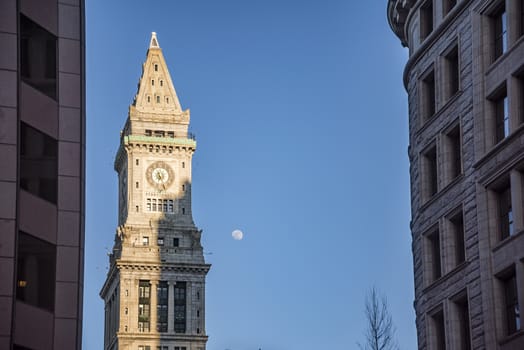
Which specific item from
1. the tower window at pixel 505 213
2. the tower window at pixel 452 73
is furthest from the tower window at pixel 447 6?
the tower window at pixel 505 213

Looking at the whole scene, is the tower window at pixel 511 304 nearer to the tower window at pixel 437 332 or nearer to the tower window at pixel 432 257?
the tower window at pixel 437 332

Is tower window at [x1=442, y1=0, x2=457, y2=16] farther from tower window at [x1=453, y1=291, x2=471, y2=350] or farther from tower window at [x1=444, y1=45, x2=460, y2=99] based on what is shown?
tower window at [x1=453, y1=291, x2=471, y2=350]

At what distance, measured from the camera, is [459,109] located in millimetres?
53156

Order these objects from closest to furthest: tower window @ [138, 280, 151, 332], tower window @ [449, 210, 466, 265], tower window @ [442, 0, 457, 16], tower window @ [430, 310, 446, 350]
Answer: tower window @ [449, 210, 466, 265] < tower window @ [430, 310, 446, 350] < tower window @ [442, 0, 457, 16] < tower window @ [138, 280, 151, 332]

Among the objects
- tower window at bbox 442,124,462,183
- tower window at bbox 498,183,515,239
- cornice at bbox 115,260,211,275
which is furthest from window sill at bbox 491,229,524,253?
cornice at bbox 115,260,211,275

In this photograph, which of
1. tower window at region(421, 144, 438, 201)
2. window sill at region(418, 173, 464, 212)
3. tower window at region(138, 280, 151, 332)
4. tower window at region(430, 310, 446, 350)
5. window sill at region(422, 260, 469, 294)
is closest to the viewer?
window sill at region(422, 260, 469, 294)

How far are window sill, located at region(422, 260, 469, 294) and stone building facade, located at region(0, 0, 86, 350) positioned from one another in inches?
561

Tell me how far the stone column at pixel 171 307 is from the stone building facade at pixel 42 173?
143631 mm

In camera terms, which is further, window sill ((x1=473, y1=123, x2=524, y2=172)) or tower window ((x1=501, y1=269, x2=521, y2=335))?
tower window ((x1=501, y1=269, x2=521, y2=335))

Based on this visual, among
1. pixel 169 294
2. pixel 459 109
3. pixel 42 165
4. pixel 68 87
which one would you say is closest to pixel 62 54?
pixel 68 87

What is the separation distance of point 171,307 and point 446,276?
144003 millimetres

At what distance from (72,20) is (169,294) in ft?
478

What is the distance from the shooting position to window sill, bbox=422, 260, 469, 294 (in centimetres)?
5134

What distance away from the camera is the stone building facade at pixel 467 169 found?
157ft
